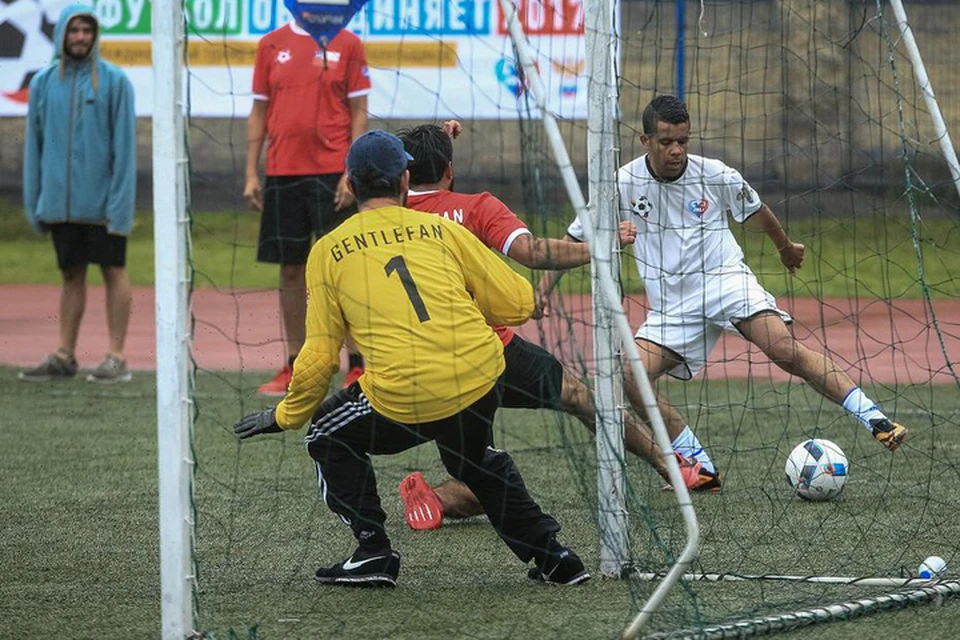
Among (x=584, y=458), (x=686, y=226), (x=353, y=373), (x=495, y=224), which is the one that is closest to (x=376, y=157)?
(x=495, y=224)

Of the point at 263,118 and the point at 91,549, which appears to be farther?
the point at 263,118

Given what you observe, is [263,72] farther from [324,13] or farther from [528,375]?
[528,375]

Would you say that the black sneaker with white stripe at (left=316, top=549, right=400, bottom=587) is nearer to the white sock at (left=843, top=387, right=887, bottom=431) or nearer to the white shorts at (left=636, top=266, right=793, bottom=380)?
the white shorts at (left=636, top=266, right=793, bottom=380)

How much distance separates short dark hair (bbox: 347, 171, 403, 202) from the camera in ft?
16.7

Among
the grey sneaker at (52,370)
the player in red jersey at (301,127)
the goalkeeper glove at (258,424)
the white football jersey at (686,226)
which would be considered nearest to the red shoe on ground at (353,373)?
the player in red jersey at (301,127)

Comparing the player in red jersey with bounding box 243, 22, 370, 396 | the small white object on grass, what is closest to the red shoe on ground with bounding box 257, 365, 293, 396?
the player in red jersey with bounding box 243, 22, 370, 396

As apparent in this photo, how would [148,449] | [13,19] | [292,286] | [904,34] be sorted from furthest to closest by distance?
1. [13,19]
2. [292,286]
3. [148,449]
4. [904,34]

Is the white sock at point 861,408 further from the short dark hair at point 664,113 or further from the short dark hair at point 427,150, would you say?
the short dark hair at point 427,150

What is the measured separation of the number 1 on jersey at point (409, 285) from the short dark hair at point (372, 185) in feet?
0.82

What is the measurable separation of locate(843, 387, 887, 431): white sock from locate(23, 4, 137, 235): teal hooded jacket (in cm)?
509

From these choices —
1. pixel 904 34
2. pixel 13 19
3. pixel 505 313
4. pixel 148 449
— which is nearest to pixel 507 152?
pixel 13 19

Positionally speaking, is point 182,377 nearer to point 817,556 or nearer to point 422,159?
point 422,159

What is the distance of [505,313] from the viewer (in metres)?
5.14

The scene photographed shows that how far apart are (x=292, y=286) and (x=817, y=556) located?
15.6 feet
